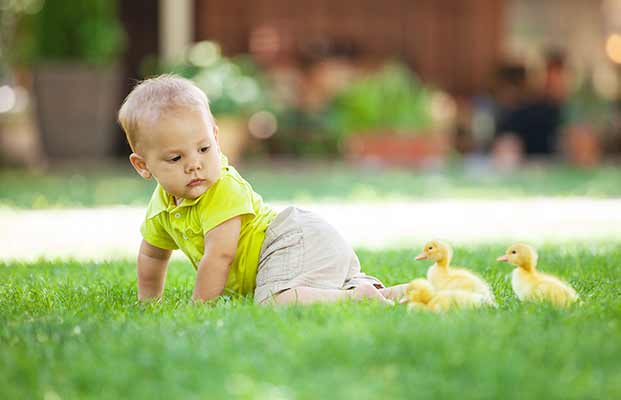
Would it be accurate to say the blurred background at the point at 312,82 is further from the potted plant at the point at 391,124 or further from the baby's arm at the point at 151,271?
the baby's arm at the point at 151,271

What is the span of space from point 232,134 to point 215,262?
21.9 ft

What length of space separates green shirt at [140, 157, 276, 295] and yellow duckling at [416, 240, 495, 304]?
0.61 meters

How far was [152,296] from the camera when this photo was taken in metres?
3.16

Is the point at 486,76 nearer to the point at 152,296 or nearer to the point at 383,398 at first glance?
the point at 152,296

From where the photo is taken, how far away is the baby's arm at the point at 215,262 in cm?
295

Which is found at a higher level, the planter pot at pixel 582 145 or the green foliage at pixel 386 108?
the green foliage at pixel 386 108

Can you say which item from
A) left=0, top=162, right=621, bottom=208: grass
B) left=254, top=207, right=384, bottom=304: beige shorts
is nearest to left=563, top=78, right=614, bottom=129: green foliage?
left=0, top=162, right=621, bottom=208: grass

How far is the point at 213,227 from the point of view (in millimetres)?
2986

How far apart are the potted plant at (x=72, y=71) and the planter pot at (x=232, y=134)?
166cm

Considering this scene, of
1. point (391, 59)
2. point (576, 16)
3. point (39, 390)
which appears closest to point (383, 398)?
point (39, 390)

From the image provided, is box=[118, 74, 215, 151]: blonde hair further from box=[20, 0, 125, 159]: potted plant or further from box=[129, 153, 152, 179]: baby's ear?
box=[20, 0, 125, 159]: potted plant

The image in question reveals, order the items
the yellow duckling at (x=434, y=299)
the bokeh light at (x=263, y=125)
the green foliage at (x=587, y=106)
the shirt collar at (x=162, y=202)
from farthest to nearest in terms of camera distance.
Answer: the bokeh light at (x=263, y=125)
the green foliage at (x=587, y=106)
the shirt collar at (x=162, y=202)
the yellow duckling at (x=434, y=299)

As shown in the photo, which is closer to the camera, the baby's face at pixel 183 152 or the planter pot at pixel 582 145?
the baby's face at pixel 183 152

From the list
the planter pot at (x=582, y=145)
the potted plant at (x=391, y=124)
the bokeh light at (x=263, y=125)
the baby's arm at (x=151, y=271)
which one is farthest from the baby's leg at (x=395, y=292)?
the bokeh light at (x=263, y=125)
